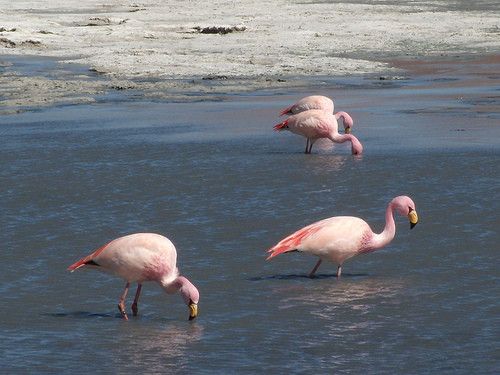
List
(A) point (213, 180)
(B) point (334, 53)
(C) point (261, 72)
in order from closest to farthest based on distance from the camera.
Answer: (A) point (213, 180), (C) point (261, 72), (B) point (334, 53)

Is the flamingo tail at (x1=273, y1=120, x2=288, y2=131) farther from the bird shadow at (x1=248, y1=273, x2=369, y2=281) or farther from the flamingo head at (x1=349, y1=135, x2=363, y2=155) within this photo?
the bird shadow at (x1=248, y1=273, x2=369, y2=281)

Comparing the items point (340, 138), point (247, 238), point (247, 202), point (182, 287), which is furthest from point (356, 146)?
point (182, 287)

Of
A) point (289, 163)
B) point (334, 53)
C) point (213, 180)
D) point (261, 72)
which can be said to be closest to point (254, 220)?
point (213, 180)

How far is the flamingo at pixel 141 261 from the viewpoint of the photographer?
343 inches

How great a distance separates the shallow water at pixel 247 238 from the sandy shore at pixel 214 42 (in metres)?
3.43

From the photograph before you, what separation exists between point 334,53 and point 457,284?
1797 centimetres

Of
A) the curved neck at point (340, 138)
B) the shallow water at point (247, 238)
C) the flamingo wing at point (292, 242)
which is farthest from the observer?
the curved neck at point (340, 138)

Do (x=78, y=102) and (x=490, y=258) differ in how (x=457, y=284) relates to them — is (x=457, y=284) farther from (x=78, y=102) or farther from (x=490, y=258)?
(x=78, y=102)

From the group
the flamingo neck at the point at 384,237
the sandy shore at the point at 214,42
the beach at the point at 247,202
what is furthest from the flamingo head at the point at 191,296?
the sandy shore at the point at 214,42

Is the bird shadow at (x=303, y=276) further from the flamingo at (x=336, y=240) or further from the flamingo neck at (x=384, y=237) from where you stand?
the flamingo neck at (x=384, y=237)

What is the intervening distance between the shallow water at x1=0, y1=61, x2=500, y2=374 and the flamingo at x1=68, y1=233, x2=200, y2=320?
0.23m

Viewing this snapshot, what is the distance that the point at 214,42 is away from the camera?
95.3ft

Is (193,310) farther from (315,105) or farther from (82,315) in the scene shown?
(315,105)

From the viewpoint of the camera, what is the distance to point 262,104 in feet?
65.7
